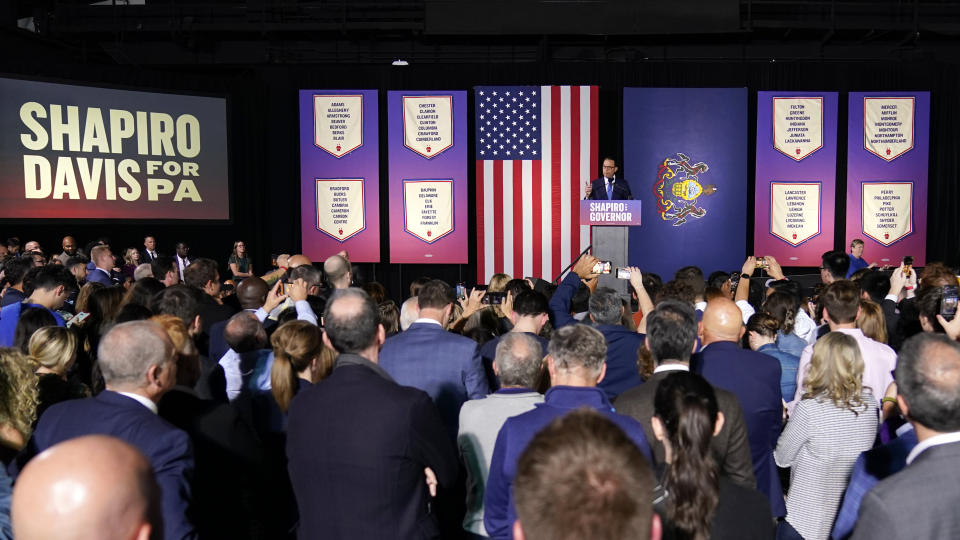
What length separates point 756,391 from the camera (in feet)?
9.70

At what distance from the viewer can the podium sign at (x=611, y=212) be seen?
7.75 meters

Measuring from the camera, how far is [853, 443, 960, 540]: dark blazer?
1.67 metres

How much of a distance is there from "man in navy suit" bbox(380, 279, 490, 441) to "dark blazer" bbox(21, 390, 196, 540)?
4.19 feet

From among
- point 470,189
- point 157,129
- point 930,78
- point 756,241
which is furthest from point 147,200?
point 930,78

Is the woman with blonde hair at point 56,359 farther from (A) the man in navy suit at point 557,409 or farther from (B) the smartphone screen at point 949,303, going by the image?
(B) the smartphone screen at point 949,303

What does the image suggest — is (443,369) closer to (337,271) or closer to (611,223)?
(337,271)

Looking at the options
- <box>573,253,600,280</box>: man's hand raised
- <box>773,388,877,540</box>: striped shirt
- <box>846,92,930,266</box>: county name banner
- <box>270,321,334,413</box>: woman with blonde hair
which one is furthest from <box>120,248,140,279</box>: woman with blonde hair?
<box>846,92,930,266</box>: county name banner

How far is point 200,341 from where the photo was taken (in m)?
4.48

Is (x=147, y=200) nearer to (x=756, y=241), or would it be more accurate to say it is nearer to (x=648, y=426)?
(x=756, y=241)

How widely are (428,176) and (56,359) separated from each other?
945cm

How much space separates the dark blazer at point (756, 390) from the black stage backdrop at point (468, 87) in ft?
31.6

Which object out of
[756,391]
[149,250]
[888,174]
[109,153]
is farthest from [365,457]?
[888,174]

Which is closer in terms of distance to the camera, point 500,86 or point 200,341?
point 200,341

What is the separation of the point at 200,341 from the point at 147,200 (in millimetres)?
8012
